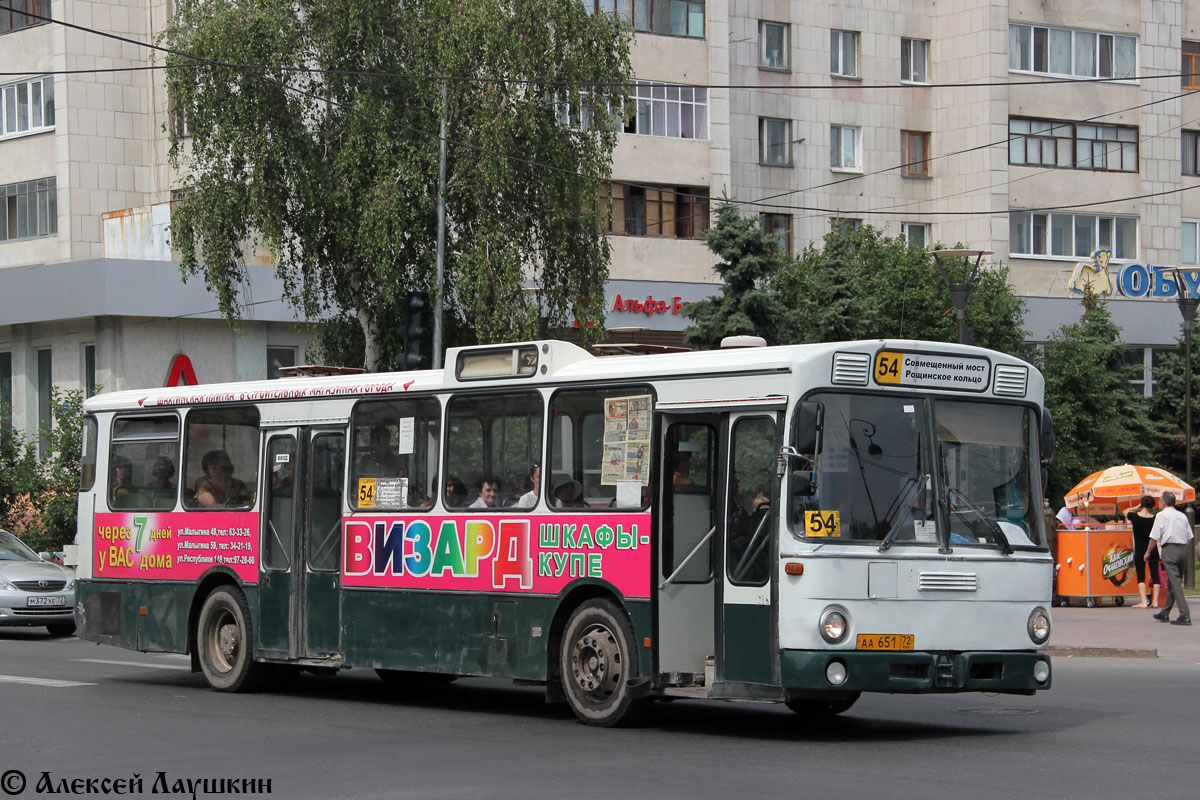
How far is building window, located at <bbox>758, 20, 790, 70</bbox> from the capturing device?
47.5 metres

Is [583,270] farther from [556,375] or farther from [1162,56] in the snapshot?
[1162,56]

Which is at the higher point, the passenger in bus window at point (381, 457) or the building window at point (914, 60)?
the building window at point (914, 60)

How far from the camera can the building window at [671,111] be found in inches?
1711

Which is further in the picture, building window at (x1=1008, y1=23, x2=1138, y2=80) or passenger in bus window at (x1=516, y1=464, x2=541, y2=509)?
building window at (x1=1008, y1=23, x2=1138, y2=80)

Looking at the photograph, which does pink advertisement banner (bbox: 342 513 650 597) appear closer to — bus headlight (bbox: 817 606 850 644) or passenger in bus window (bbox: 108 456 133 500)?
bus headlight (bbox: 817 606 850 644)

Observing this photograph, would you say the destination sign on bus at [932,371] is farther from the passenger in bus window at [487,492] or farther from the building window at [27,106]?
the building window at [27,106]

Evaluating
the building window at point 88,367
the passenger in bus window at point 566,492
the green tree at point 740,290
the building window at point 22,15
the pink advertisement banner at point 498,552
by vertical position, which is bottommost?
the pink advertisement banner at point 498,552

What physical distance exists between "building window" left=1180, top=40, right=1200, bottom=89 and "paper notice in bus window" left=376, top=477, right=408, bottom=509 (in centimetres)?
4381

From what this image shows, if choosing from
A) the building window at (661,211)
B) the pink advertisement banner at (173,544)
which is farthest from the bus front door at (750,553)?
the building window at (661,211)

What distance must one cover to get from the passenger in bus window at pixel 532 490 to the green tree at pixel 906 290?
27896 mm

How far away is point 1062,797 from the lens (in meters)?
9.15

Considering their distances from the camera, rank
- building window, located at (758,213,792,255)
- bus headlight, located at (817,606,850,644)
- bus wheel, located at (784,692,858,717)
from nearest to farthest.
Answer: bus headlight, located at (817,606,850,644)
bus wheel, located at (784,692,858,717)
building window, located at (758,213,792,255)

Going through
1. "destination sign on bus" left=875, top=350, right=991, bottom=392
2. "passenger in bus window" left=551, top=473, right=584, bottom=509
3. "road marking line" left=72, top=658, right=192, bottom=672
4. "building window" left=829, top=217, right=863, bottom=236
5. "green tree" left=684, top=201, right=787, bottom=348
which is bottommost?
"road marking line" left=72, top=658, right=192, bottom=672

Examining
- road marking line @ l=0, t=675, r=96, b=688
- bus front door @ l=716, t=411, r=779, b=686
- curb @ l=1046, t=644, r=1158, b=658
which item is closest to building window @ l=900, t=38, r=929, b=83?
curb @ l=1046, t=644, r=1158, b=658
